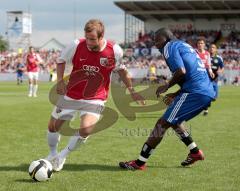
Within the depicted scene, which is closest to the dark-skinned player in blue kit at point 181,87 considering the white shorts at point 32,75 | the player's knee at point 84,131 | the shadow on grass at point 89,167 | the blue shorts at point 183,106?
the blue shorts at point 183,106

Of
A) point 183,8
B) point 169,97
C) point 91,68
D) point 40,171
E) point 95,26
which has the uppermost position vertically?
point 183,8

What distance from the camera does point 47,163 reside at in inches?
289

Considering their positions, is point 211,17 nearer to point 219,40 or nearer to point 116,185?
point 219,40

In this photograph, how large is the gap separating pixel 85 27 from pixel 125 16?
218ft

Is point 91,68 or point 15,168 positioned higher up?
point 91,68

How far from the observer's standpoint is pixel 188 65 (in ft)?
25.4

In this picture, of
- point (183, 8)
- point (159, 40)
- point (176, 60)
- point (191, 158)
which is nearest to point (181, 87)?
point (176, 60)

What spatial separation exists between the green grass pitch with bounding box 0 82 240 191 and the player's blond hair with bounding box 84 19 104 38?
6.80 ft

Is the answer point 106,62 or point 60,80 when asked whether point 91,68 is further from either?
point 60,80

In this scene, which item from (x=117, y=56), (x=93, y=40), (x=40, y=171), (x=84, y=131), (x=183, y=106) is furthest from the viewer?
(x=117, y=56)

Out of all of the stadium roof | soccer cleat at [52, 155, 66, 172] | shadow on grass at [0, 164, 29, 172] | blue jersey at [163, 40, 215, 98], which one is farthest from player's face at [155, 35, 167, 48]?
the stadium roof

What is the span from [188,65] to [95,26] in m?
1.51

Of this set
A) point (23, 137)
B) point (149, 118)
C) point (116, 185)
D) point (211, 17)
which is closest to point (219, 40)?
point (211, 17)

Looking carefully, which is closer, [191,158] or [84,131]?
[84,131]
